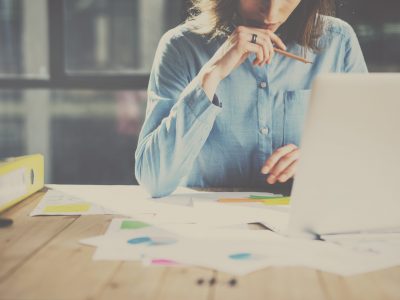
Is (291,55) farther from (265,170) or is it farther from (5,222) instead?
(5,222)

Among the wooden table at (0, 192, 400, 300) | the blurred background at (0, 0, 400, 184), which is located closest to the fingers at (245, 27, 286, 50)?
the blurred background at (0, 0, 400, 184)

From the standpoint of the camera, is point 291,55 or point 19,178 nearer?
point 19,178

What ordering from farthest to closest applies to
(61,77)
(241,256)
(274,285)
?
1. (61,77)
2. (241,256)
3. (274,285)

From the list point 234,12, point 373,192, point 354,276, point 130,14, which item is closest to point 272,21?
point 234,12

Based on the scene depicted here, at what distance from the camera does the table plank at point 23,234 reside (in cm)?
→ 92

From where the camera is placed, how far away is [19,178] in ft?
4.66

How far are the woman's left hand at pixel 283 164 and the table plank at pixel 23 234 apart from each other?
904 millimetres

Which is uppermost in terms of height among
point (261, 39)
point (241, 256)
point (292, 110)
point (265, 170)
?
point (261, 39)

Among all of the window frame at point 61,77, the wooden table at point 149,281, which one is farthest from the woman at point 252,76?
the wooden table at point 149,281

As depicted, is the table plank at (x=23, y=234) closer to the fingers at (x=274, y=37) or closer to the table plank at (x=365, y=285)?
the table plank at (x=365, y=285)

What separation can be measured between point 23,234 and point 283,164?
111 cm

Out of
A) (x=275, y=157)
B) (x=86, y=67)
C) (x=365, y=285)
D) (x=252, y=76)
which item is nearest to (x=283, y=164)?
(x=275, y=157)

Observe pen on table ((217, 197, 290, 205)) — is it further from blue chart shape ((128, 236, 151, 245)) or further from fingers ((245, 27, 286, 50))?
fingers ((245, 27, 286, 50))

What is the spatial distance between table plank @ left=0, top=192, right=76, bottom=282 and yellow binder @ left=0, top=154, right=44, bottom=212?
3 cm
